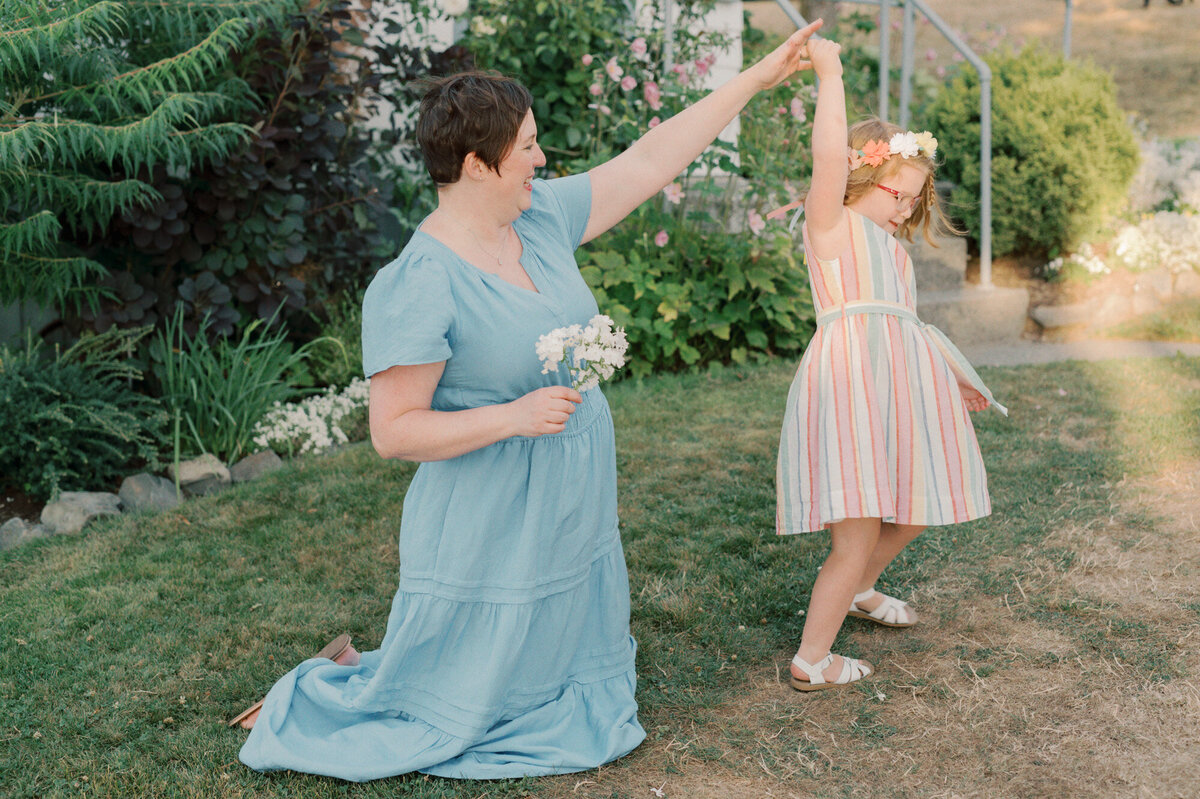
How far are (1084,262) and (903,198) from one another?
459 centimetres

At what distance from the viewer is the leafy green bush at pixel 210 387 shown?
4.35 m

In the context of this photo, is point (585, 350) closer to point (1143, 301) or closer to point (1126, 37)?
point (1143, 301)

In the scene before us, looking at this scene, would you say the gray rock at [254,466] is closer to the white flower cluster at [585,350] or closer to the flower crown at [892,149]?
the white flower cluster at [585,350]

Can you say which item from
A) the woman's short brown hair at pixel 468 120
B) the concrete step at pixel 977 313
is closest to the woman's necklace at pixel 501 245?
the woman's short brown hair at pixel 468 120

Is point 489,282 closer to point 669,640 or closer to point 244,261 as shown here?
point 669,640

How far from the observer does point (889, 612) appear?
9.67ft

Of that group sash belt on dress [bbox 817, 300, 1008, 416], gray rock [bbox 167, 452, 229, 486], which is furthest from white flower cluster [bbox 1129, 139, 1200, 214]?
gray rock [bbox 167, 452, 229, 486]

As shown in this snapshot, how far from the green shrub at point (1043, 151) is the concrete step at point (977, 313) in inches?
24.8

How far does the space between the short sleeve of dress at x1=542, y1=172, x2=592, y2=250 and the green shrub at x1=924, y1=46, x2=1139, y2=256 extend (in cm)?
467

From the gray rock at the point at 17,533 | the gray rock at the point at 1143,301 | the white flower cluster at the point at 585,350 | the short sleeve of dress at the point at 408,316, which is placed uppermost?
the short sleeve of dress at the point at 408,316

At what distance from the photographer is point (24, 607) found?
3186 mm

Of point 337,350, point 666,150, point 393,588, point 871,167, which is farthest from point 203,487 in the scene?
point 871,167

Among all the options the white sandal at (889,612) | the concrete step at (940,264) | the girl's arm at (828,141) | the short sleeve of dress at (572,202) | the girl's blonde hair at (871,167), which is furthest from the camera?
the concrete step at (940,264)

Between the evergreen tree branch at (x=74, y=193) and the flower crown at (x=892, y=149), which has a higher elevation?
the flower crown at (x=892, y=149)
